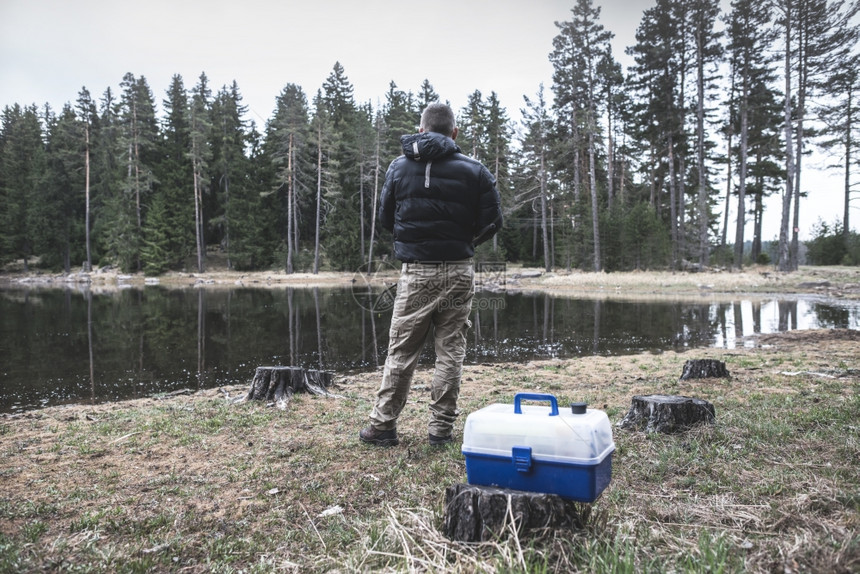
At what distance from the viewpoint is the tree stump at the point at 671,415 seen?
12.5ft

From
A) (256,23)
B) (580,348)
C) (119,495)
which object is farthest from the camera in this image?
(256,23)

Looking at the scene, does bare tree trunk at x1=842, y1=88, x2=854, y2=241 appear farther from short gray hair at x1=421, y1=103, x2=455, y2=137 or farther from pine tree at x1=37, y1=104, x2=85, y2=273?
pine tree at x1=37, y1=104, x2=85, y2=273

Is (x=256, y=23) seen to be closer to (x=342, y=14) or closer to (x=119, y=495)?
(x=342, y=14)

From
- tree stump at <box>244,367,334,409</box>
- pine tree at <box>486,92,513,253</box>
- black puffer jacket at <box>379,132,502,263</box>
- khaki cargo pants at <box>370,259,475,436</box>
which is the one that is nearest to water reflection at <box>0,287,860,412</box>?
tree stump at <box>244,367,334,409</box>

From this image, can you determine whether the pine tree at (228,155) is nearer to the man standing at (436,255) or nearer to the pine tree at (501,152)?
the pine tree at (501,152)

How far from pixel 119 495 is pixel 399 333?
197 cm

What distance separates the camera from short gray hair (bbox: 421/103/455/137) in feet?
12.1

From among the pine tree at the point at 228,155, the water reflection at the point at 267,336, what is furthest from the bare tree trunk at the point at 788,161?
the pine tree at the point at 228,155

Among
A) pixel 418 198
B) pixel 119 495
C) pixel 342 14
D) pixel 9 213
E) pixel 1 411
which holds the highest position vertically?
pixel 342 14

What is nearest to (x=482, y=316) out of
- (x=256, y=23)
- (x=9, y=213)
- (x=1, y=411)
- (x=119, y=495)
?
(x=256, y=23)

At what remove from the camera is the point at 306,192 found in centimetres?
4538

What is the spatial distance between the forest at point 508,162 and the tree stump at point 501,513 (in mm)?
31595

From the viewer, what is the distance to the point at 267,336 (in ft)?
42.1

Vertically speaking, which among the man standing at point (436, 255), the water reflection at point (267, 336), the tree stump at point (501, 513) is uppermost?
the man standing at point (436, 255)
